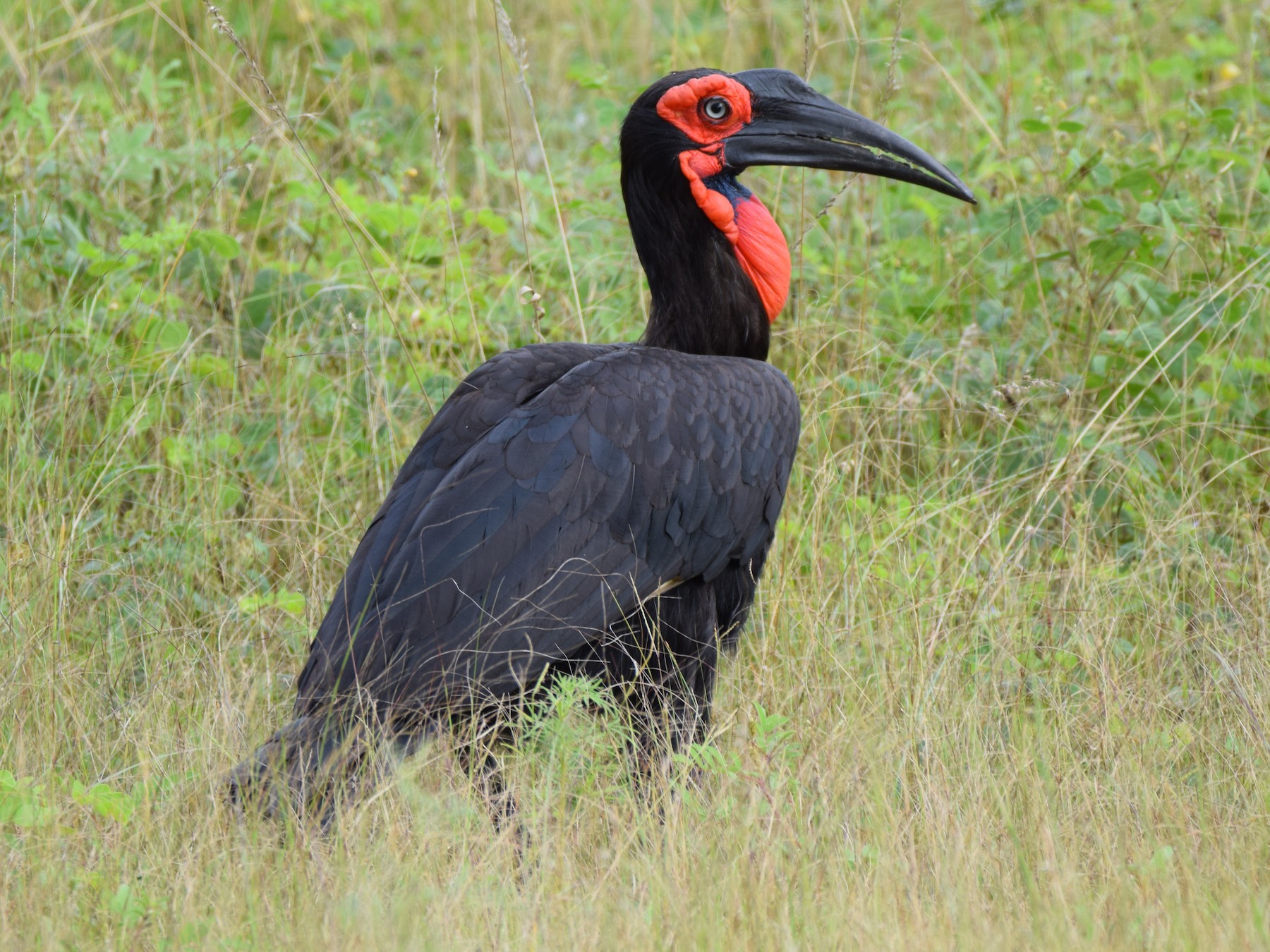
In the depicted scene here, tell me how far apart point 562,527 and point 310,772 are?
0.63m

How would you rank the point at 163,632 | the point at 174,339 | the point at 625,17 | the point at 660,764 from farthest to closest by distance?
the point at 625,17 < the point at 174,339 < the point at 163,632 < the point at 660,764

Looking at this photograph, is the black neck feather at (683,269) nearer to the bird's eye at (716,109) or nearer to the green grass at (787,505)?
the bird's eye at (716,109)

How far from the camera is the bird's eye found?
3318 mm

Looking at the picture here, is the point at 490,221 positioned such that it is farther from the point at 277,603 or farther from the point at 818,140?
the point at 277,603

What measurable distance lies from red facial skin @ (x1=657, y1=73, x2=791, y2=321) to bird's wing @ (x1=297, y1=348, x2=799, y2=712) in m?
0.31

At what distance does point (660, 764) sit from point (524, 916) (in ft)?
2.17

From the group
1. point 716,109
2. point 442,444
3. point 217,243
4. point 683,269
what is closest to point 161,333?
point 217,243

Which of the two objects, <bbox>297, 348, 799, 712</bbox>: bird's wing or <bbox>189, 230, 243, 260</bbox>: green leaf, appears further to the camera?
<bbox>189, 230, 243, 260</bbox>: green leaf

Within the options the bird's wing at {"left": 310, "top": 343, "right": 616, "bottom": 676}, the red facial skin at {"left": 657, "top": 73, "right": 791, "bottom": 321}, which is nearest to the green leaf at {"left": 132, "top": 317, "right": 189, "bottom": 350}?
the bird's wing at {"left": 310, "top": 343, "right": 616, "bottom": 676}

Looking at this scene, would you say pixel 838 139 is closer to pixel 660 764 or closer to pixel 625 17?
pixel 660 764

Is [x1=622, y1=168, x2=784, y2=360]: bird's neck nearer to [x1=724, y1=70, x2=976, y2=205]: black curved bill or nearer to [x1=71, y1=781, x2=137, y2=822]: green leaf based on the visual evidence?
[x1=724, y1=70, x2=976, y2=205]: black curved bill

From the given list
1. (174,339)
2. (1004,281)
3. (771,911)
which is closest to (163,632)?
(174,339)

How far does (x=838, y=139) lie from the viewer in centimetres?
340

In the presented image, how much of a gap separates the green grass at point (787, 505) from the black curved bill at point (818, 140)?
1.55 ft
